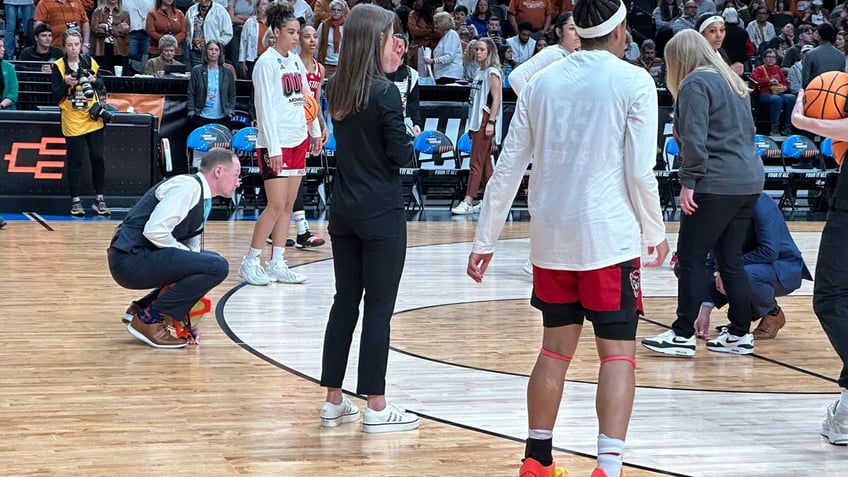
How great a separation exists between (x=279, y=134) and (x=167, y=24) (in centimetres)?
773

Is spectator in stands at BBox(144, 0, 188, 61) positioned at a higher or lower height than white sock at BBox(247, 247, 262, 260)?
higher

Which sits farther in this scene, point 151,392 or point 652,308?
point 652,308

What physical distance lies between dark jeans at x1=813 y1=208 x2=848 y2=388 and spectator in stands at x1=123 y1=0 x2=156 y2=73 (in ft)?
39.0

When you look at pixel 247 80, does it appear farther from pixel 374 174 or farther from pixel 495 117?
→ pixel 374 174

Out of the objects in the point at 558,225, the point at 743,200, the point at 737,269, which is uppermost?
the point at 558,225

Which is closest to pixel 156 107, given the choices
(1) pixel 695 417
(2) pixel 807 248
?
(2) pixel 807 248

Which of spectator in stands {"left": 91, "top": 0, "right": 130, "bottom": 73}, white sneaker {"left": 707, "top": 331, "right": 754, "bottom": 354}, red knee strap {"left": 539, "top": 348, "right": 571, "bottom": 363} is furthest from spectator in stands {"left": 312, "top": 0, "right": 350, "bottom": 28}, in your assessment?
red knee strap {"left": 539, "top": 348, "right": 571, "bottom": 363}

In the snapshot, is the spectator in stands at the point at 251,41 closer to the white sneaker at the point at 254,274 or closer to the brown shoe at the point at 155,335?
the white sneaker at the point at 254,274

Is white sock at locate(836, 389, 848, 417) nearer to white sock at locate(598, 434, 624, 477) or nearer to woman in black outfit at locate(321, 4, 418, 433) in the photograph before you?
→ white sock at locate(598, 434, 624, 477)

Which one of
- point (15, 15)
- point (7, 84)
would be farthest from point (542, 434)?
point (15, 15)

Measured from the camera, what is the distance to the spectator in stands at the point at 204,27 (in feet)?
47.8

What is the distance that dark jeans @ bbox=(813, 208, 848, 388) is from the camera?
459 centimetres

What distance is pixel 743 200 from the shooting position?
19.2 feet

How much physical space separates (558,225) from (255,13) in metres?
12.2
